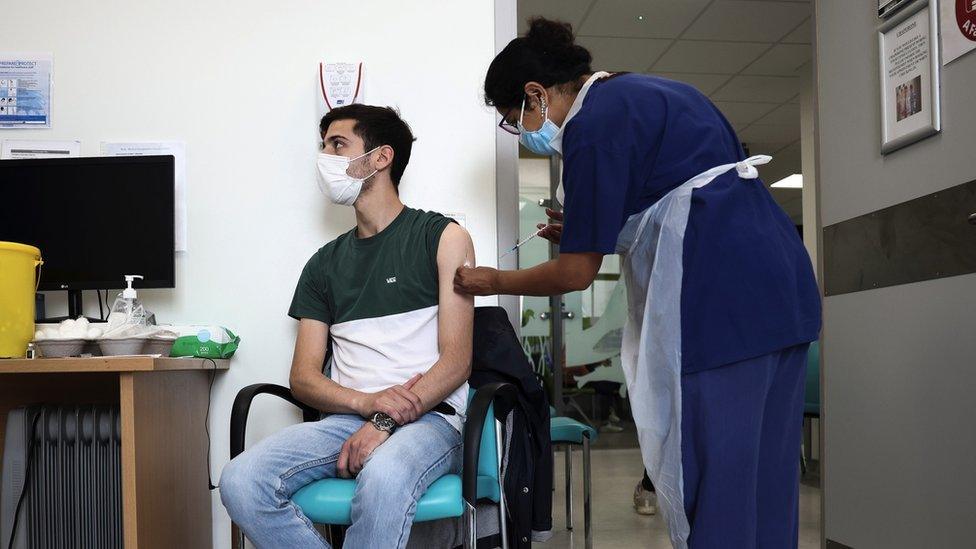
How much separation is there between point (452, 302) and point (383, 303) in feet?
0.62

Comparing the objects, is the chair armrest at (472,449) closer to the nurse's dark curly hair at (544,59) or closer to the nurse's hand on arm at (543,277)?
the nurse's hand on arm at (543,277)

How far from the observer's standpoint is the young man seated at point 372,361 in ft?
5.31

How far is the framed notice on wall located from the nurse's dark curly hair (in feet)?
3.81

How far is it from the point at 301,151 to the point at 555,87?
100cm

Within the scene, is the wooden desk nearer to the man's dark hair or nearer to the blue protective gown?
the man's dark hair

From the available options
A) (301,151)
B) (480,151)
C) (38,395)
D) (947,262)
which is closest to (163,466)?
(38,395)

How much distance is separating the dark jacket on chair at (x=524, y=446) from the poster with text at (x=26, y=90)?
5.26ft

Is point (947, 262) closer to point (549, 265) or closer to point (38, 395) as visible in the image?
point (549, 265)

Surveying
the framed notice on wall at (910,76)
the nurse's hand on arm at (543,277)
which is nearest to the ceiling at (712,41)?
the framed notice on wall at (910,76)

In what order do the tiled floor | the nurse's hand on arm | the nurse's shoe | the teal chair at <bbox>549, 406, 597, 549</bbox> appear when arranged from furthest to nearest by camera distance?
the nurse's shoe, the tiled floor, the teal chair at <bbox>549, 406, 597, 549</bbox>, the nurse's hand on arm

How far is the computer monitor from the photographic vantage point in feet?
7.23

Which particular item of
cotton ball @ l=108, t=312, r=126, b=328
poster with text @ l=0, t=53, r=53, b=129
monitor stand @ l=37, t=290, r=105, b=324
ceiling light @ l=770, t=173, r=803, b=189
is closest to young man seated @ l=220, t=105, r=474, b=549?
cotton ball @ l=108, t=312, r=126, b=328

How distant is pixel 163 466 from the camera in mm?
1936

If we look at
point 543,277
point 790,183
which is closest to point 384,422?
point 543,277
